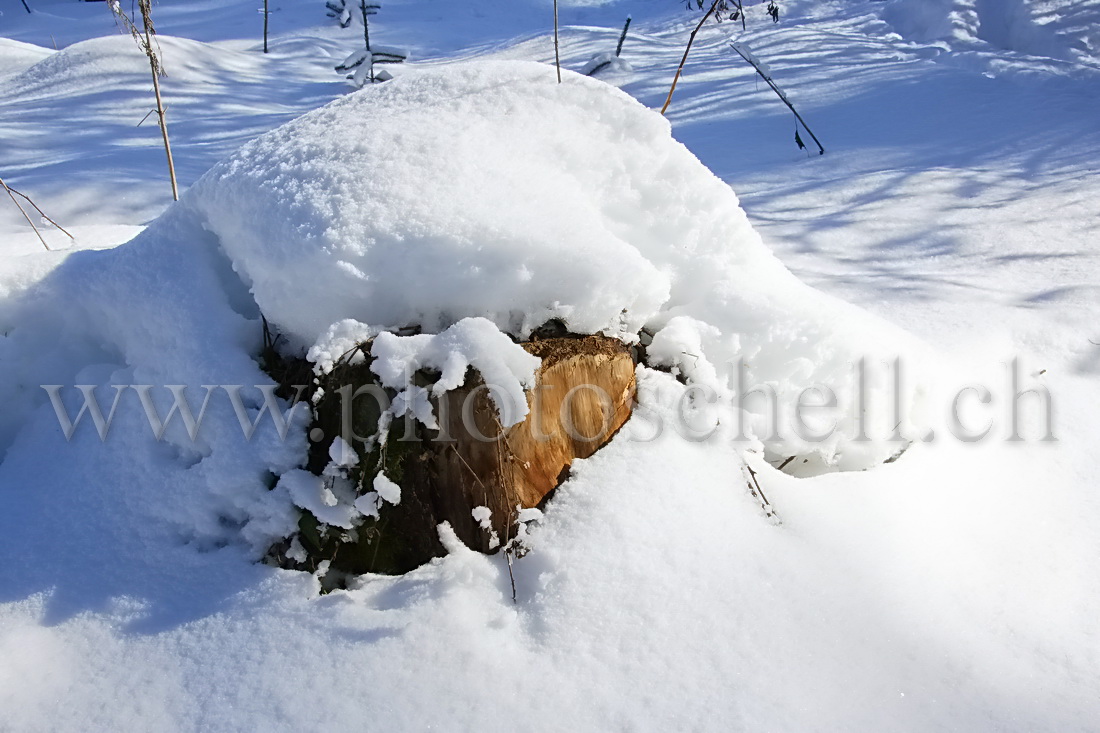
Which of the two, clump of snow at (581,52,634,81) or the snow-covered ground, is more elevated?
clump of snow at (581,52,634,81)

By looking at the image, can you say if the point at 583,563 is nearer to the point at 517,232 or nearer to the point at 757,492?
the point at 757,492

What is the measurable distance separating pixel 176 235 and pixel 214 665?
1.10 meters

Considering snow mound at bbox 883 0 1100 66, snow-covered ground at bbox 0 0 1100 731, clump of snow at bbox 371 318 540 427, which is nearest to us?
snow-covered ground at bbox 0 0 1100 731

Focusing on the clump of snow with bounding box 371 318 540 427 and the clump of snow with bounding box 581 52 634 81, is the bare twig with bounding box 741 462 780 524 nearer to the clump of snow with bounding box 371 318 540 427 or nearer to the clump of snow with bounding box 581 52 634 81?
the clump of snow with bounding box 371 318 540 427

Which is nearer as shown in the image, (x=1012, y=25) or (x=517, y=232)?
(x=517, y=232)

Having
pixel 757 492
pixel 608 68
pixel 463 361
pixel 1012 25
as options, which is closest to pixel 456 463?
pixel 463 361

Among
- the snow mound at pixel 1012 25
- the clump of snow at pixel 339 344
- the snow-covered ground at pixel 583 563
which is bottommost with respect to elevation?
the snow-covered ground at pixel 583 563

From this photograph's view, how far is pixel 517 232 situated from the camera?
143 cm

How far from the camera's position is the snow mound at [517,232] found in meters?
1.42

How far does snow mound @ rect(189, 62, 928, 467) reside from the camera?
1422mm

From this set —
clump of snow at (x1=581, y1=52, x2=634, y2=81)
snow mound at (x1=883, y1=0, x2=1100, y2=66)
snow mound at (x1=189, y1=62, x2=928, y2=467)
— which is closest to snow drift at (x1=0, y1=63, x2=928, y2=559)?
snow mound at (x1=189, y1=62, x2=928, y2=467)

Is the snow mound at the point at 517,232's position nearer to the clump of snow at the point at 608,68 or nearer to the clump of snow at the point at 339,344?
the clump of snow at the point at 339,344

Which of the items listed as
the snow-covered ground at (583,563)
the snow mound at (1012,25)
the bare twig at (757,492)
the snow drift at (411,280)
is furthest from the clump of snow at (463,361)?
the snow mound at (1012,25)

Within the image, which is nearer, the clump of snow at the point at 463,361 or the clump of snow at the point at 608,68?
the clump of snow at the point at 463,361
